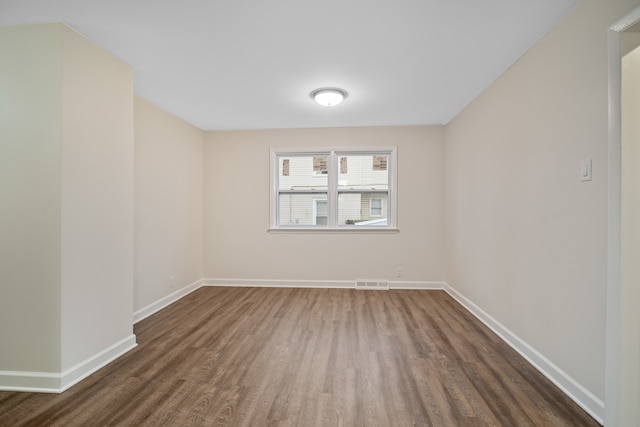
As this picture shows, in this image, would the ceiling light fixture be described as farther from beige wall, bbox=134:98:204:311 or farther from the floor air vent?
the floor air vent

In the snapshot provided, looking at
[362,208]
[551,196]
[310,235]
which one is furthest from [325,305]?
[551,196]

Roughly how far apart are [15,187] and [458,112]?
4.47 metres

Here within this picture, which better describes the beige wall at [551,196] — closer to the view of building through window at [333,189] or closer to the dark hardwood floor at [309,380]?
the dark hardwood floor at [309,380]

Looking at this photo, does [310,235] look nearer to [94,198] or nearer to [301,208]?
[301,208]

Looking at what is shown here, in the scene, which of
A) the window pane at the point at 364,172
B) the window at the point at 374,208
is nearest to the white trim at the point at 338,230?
the window at the point at 374,208

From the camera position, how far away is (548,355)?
6.98 ft

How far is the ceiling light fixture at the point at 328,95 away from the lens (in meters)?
3.11

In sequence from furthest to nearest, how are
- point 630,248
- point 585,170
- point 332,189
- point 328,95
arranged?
point 332,189, point 328,95, point 585,170, point 630,248

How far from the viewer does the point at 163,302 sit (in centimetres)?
367

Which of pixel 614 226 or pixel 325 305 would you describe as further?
pixel 325 305

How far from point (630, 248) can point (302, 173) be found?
12.6ft

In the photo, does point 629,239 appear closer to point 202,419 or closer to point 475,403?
point 475,403

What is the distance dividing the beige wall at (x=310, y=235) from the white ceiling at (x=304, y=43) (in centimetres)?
102

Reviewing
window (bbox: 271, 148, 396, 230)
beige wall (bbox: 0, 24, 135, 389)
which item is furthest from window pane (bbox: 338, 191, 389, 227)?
beige wall (bbox: 0, 24, 135, 389)
